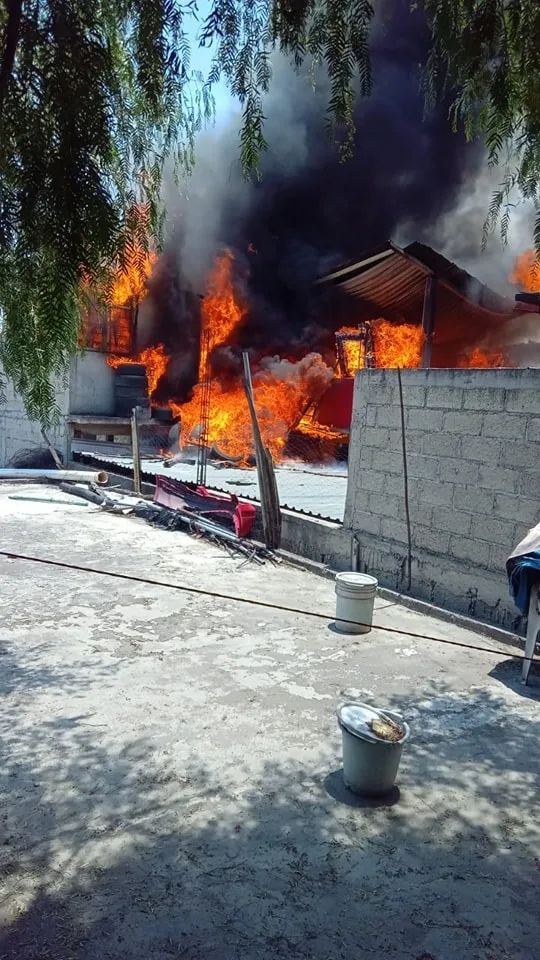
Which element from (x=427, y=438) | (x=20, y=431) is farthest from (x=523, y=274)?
(x=20, y=431)

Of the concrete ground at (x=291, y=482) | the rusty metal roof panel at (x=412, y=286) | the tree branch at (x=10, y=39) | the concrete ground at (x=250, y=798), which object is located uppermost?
the rusty metal roof panel at (x=412, y=286)

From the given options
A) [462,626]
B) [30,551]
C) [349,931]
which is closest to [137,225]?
[349,931]

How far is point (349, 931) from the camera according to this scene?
2986mm

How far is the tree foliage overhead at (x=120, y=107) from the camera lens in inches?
114

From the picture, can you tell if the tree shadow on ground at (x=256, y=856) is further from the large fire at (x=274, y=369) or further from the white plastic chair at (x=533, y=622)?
the large fire at (x=274, y=369)

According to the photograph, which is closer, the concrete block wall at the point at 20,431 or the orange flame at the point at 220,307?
the concrete block wall at the point at 20,431

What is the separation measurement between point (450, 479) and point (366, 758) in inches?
176

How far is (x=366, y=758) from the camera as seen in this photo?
4.01 meters

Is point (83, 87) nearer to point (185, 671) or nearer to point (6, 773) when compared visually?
point (6, 773)

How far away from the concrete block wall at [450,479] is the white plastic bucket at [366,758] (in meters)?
3.63

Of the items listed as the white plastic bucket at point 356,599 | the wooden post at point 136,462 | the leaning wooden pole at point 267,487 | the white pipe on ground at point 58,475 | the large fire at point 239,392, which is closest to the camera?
the white plastic bucket at point 356,599

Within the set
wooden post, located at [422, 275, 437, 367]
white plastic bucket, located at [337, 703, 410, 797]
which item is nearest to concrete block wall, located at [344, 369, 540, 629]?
white plastic bucket, located at [337, 703, 410, 797]

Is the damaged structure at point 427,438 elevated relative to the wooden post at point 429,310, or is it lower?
lower

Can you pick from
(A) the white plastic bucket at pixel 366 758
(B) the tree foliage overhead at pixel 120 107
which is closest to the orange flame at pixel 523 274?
(B) the tree foliage overhead at pixel 120 107
